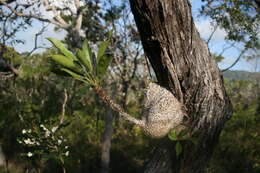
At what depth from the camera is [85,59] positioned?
1263 mm

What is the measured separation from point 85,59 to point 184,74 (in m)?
0.52

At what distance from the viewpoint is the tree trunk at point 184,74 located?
1.27 m

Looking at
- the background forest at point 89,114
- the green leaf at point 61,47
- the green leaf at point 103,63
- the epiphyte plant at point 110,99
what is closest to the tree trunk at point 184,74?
the epiphyte plant at point 110,99

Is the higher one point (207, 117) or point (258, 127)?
point (207, 117)

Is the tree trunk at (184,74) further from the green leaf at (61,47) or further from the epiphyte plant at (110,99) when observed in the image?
the green leaf at (61,47)

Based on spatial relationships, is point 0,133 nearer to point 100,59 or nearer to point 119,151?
point 119,151

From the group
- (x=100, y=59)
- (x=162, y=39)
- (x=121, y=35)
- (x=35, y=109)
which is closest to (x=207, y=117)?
(x=162, y=39)

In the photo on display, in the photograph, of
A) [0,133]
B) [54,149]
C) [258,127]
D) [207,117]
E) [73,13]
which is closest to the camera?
[207,117]

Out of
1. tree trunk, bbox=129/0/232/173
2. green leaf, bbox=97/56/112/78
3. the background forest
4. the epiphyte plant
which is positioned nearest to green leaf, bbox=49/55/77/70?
the epiphyte plant

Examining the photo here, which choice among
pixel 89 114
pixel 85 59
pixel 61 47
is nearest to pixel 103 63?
pixel 85 59

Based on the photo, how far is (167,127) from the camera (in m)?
1.53

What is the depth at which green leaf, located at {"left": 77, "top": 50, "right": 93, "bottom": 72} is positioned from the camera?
1.25 meters

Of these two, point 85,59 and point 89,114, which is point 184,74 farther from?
point 89,114

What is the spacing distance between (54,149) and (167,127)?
2.54m
